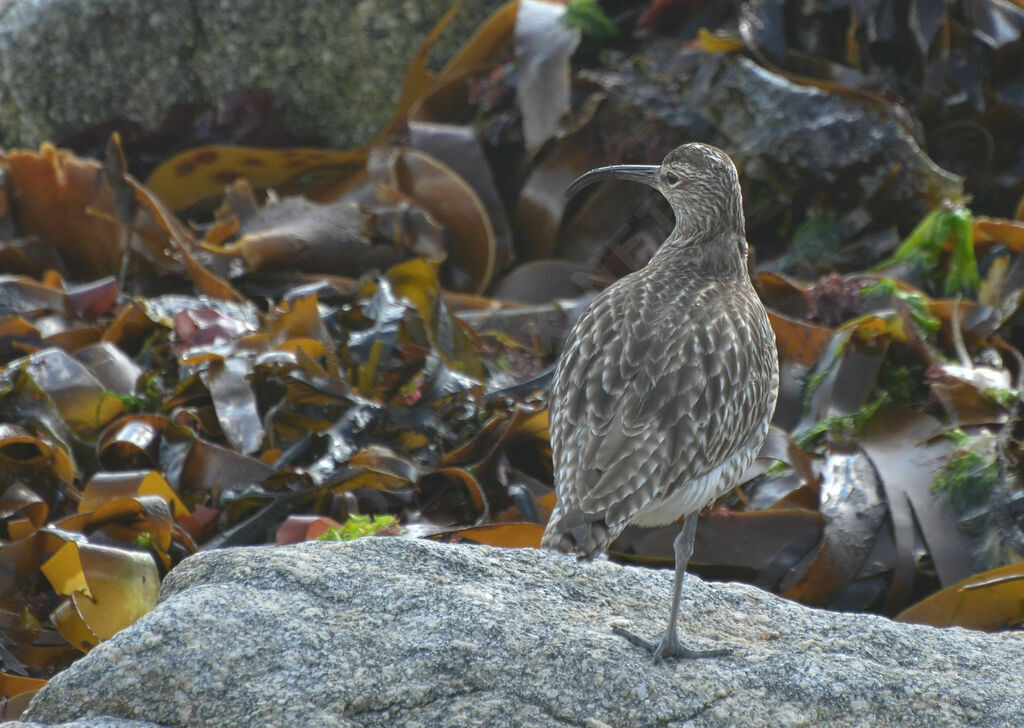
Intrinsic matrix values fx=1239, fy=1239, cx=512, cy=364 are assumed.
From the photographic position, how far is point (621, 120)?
17.4 ft

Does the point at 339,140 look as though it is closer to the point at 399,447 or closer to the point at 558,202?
the point at 558,202

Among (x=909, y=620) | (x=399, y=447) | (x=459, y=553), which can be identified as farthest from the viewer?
(x=399, y=447)

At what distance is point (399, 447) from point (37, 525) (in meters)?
1.07

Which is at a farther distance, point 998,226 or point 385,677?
point 998,226

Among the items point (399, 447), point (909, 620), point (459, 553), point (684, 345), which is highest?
point (684, 345)

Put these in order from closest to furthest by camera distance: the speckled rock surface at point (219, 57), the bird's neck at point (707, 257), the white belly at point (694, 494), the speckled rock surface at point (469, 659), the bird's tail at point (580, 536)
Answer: the speckled rock surface at point (469, 659) < the bird's tail at point (580, 536) < the white belly at point (694, 494) < the bird's neck at point (707, 257) < the speckled rock surface at point (219, 57)

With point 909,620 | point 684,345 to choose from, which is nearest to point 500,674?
point 684,345

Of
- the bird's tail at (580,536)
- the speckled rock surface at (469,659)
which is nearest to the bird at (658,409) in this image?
the bird's tail at (580,536)

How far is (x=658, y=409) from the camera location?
2.89m

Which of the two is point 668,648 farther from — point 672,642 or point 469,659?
point 469,659

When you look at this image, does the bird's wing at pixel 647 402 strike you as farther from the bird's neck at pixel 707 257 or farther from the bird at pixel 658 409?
the bird's neck at pixel 707 257

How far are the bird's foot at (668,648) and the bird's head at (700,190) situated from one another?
1370 mm

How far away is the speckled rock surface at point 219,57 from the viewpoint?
6352mm

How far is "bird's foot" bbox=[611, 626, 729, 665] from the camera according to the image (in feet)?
8.34
